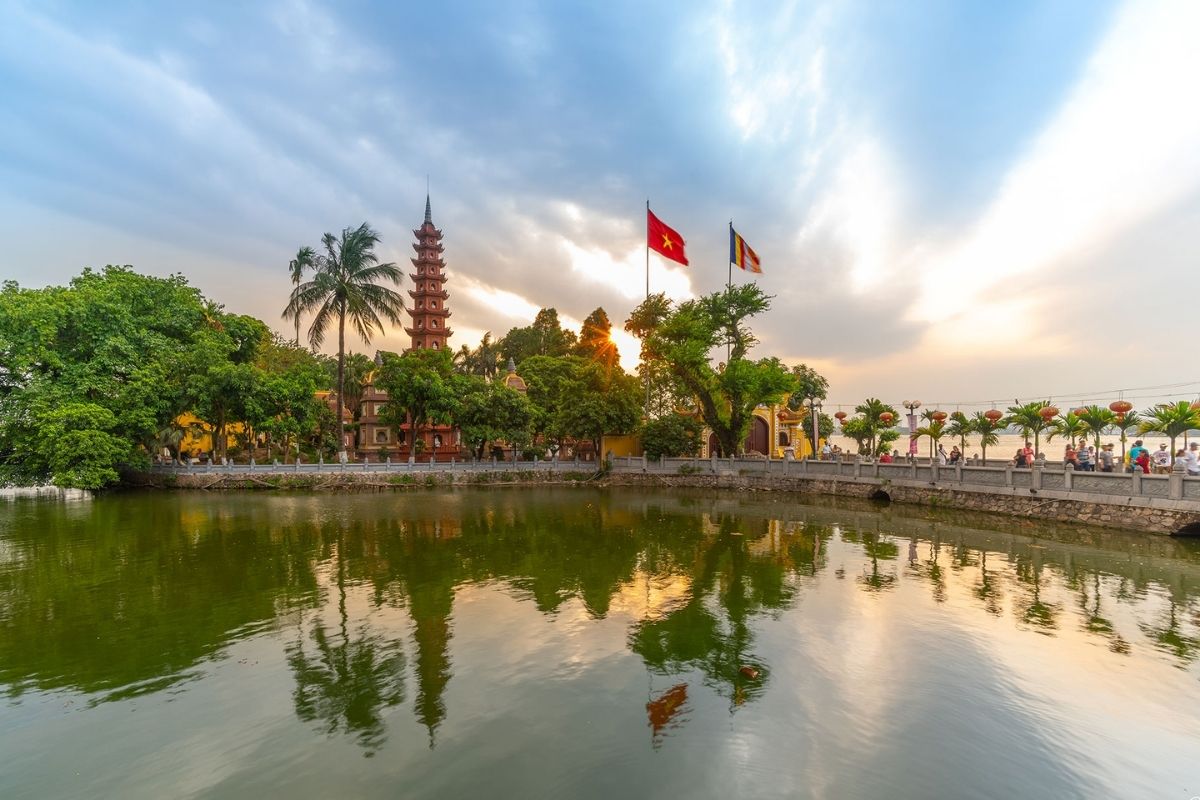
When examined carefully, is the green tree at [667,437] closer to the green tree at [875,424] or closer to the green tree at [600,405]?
the green tree at [600,405]

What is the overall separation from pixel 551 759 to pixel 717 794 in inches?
63.3

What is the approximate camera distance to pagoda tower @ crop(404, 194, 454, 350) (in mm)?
47375

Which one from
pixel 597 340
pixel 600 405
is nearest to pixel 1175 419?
pixel 600 405

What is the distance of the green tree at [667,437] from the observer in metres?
34.3

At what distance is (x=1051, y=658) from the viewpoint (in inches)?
311

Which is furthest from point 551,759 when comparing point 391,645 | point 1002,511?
point 1002,511

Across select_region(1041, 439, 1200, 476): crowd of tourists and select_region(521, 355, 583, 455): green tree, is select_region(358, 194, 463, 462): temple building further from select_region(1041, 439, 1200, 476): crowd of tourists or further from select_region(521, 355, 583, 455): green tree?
select_region(1041, 439, 1200, 476): crowd of tourists

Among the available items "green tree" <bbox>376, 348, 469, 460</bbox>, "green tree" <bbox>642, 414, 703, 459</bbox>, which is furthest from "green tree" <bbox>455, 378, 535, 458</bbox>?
"green tree" <bbox>642, 414, 703, 459</bbox>

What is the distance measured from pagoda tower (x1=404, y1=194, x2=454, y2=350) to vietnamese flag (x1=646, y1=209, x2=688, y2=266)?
2455 cm

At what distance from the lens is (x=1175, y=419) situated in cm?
2233

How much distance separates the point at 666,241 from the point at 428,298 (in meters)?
25.8

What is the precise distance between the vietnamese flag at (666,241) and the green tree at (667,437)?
10.2 m

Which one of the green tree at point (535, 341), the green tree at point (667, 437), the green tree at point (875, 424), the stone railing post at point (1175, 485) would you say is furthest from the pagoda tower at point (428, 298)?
the stone railing post at point (1175, 485)

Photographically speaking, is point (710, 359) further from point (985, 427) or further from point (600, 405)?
point (985, 427)
